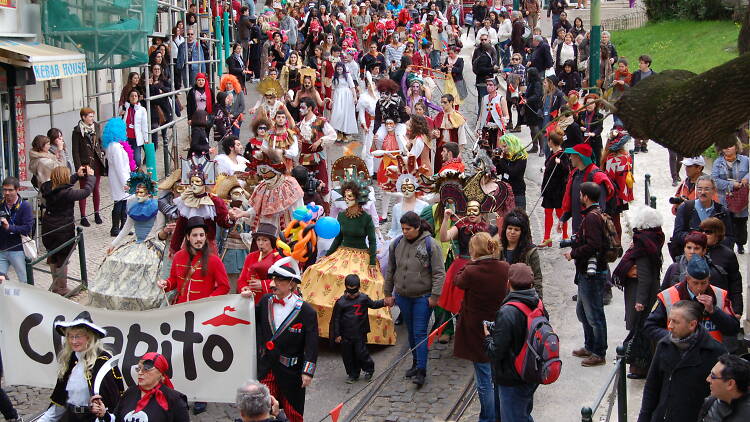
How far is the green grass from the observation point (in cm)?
3173

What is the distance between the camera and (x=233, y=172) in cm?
1510

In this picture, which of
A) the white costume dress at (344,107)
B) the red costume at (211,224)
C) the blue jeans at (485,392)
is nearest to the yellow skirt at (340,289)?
the red costume at (211,224)

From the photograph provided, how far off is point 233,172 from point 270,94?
13.8 ft

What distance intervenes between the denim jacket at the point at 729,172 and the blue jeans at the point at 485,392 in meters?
4.83

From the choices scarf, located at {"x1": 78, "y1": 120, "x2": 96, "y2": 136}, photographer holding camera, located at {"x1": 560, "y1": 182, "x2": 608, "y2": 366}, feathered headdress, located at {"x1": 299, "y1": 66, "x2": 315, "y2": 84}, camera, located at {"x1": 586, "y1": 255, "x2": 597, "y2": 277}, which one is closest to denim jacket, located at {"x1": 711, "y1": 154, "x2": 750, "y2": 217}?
photographer holding camera, located at {"x1": 560, "y1": 182, "x2": 608, "y2": 366}

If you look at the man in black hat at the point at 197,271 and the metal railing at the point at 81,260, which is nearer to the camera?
the man in black hat at the point at 197,271

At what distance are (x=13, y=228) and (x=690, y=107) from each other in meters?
8.79

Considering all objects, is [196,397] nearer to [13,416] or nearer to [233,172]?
[13,416]

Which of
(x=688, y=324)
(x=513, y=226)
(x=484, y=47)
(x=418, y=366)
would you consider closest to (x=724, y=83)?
(x=688, y=324)

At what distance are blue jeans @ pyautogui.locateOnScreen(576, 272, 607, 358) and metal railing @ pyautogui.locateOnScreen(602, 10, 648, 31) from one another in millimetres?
35391

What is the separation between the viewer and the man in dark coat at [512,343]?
8422mm

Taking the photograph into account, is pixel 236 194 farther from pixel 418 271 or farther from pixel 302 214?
pixel 418 271

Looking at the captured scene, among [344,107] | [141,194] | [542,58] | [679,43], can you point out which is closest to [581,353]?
[141,194]

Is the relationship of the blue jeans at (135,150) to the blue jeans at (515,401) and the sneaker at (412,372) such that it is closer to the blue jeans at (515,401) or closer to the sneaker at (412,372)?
the sneaker at (412,372)
